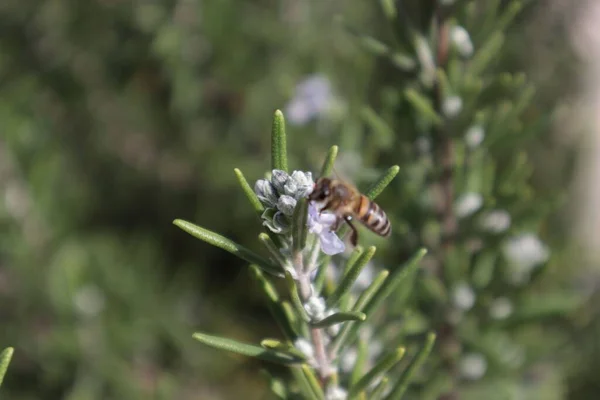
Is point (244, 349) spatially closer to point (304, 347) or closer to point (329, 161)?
point (304, 347)

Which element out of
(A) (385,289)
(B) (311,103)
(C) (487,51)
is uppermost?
(B) (311,103)

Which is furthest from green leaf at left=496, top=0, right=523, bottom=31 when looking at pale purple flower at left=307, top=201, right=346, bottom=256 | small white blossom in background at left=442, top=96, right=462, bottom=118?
pale purple flower at left=307, top=201, right=346, bottom=256

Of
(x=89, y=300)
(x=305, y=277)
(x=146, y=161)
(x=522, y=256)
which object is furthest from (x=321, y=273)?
(x=146, y=161)

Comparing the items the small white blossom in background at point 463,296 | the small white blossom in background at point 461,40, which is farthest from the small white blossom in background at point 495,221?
the small white blossom in background at point 461,40

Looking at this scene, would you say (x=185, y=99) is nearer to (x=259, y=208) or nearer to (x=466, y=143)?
(x=466, y=143)

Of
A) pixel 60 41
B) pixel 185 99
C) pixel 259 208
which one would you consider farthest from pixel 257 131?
pixel 259 208

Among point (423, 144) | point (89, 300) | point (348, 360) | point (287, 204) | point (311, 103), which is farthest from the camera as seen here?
point (89, 300)
